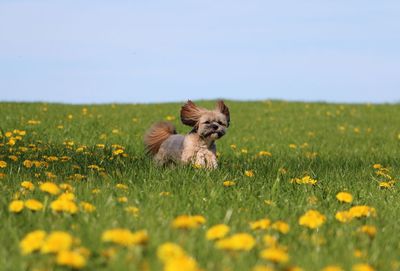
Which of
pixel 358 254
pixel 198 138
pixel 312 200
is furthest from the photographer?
pixel 198 138

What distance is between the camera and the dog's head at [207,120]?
21.4 ft

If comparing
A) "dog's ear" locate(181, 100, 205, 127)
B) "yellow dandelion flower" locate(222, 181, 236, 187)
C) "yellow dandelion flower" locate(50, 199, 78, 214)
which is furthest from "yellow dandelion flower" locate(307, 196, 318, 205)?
"yellow dandelion flower" locate(50, 199, 78, 214)

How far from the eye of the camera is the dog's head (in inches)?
257

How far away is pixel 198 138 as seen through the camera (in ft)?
22.0

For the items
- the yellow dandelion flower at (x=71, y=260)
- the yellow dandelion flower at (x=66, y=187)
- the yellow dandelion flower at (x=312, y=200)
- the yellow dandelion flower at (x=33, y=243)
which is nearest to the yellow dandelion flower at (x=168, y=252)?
the yellow dandelion flower at (x=71, y=260)

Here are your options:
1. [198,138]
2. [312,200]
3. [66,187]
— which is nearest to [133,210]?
[66,187]

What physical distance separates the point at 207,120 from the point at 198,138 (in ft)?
0.89

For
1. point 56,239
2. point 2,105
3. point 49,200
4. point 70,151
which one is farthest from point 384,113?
point 56,239

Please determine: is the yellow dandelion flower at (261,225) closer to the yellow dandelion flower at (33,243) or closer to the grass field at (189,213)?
the grass field at (189,213)

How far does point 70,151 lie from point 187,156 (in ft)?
8.14

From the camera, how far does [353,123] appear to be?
19.2 metres

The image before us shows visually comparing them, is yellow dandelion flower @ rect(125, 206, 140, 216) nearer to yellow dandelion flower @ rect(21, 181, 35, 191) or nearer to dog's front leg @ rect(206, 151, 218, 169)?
yellow dandelion flower @ rect(21, 181, 35, 191)

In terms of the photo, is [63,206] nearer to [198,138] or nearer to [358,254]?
[358,254]

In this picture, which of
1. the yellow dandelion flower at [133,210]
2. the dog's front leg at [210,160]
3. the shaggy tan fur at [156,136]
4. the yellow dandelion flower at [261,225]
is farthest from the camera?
the shaggy tan fur at [156,136]
